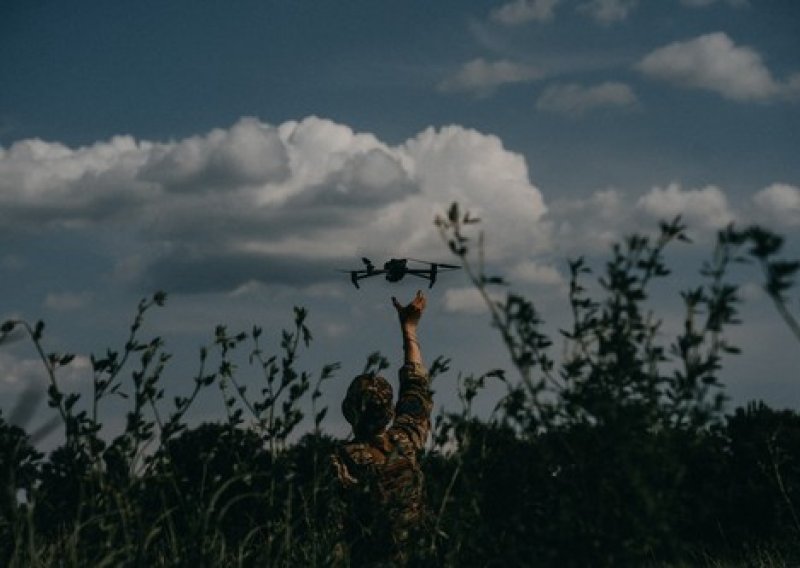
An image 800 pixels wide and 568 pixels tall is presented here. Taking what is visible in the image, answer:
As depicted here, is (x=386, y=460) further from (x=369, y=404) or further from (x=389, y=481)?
(x=369, y=404)

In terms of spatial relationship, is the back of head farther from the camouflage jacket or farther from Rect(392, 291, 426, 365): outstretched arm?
Rect(392, 291, 426, 365): outstretched arm

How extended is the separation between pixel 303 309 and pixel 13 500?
184 centimetres

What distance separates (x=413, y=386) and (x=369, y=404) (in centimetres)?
73

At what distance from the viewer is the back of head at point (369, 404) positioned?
6.22 meters

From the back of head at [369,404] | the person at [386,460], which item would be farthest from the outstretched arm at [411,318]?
the back of head at [369,404]

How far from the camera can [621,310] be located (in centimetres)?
404

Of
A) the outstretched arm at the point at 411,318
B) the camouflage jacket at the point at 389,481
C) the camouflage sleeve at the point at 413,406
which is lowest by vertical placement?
the camouflage jacket at the point at 389,481

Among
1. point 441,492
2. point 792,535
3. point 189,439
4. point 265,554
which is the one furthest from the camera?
point 189,439

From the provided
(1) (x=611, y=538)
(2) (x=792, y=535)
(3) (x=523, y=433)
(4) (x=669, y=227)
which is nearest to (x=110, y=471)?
(3) (x=523, y=433)

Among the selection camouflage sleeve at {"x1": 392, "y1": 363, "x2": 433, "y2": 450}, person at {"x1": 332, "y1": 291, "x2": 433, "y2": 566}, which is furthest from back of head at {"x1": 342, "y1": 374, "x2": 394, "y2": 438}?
camouflage sleeve at {"x1": 392, "y1": 363, "x2": 433, "y2": 450}

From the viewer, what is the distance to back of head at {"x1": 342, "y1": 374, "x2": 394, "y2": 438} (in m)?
6.22

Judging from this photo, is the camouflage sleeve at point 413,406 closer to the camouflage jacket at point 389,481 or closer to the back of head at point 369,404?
the camouflage jacket at point 389,481

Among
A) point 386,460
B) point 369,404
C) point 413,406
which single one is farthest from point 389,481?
point 386,460

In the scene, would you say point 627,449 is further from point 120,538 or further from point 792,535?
point 792,535
